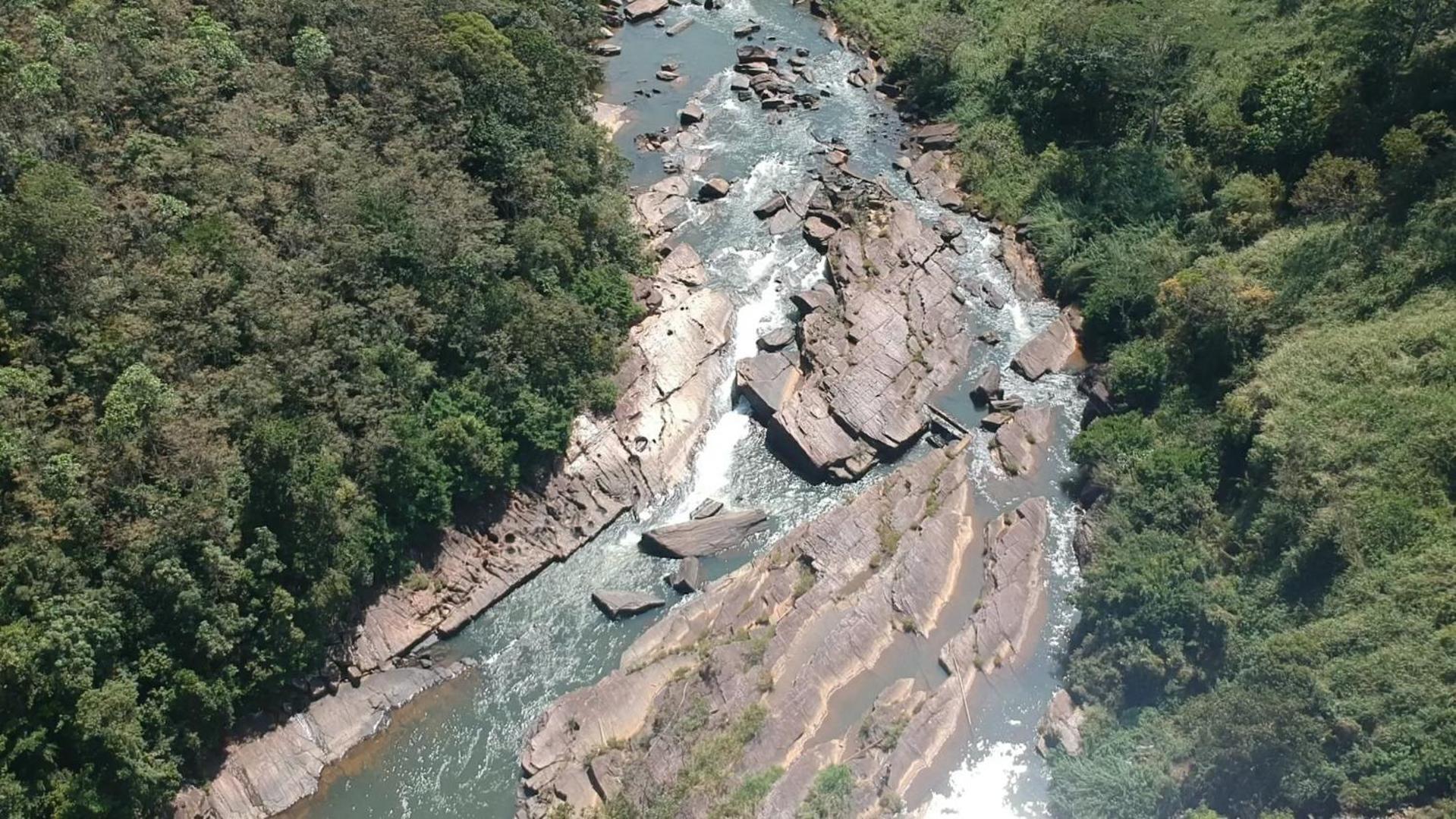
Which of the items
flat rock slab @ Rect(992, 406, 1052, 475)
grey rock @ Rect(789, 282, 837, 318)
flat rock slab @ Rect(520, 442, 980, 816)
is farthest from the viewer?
grey rock @ Rect(789, 282, 837, 318)

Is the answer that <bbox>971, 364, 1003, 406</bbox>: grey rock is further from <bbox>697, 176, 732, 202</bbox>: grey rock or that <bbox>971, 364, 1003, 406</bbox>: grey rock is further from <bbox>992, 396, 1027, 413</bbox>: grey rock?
<bbox>697, 176, 732, 202</bbox>: grey rock

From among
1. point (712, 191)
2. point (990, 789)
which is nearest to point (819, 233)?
point (712, 191)

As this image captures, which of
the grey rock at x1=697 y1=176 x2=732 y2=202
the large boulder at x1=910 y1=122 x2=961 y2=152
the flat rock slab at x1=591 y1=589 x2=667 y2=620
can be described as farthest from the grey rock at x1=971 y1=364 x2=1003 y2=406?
the large boulder at x1=910 y1=122 x2=961 y2=152

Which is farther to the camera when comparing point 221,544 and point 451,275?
point 451,275

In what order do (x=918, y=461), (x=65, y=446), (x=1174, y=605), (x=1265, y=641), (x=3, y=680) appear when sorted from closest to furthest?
(x=3, y=680), (x=65, y=446), (x=1265, y=641), (x=1174, y=605), (x=918, y=461)

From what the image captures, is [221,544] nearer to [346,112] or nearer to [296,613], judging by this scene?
[296,613]

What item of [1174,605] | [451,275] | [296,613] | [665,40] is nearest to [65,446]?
[296,613]

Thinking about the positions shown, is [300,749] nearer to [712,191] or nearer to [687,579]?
[687,579]
